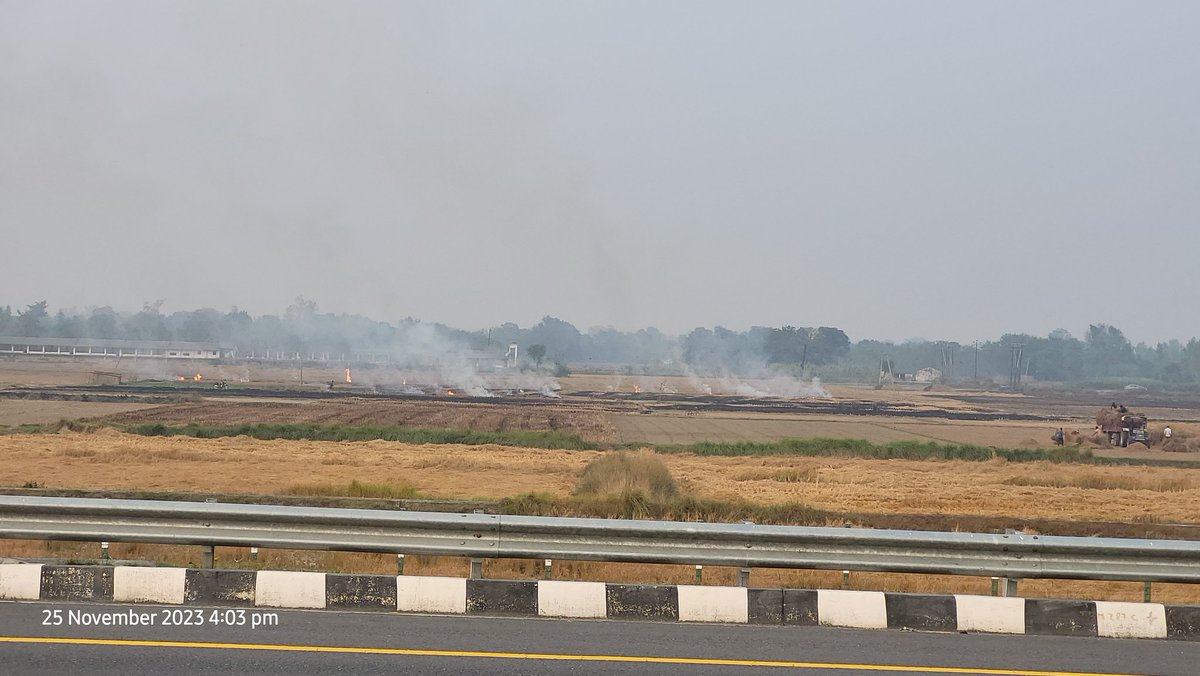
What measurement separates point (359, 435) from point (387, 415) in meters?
17.3

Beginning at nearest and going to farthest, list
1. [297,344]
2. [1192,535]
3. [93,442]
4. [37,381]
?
[1192,535]
[93,442]
[37,381]
[297,344]

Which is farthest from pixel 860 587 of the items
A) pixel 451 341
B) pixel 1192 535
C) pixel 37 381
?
pixel 451 341

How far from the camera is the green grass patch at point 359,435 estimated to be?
4988 centimetres

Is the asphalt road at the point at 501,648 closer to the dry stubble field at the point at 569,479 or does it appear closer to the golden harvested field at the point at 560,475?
the dry stubble field at the point at 569,479

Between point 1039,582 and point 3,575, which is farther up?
point 3,575

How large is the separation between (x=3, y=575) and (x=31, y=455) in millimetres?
30764

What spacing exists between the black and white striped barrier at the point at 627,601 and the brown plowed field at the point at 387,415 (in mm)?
45978

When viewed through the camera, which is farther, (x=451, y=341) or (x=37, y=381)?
(x=451, y=341)

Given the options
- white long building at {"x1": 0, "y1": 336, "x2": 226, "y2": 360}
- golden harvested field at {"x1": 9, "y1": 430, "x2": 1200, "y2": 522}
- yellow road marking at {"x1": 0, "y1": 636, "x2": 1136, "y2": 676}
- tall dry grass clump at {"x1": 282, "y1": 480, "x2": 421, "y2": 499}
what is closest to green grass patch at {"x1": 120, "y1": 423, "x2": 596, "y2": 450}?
golden harvested field at {"x1": 9, "y1": 430, "x2": 1200, "y2": 522}

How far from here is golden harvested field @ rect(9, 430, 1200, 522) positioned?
29.2 metres

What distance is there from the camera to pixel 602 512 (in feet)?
59.4

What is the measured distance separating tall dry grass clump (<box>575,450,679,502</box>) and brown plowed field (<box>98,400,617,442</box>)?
2678cm

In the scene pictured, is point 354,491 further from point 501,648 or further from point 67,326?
point 67,326

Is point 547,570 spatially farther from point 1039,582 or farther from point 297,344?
point 297,344
